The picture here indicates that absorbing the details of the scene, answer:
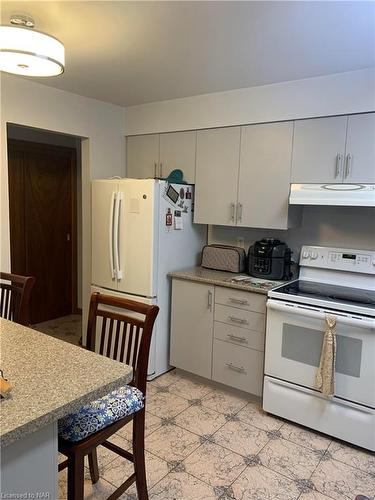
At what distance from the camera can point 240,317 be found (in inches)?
111

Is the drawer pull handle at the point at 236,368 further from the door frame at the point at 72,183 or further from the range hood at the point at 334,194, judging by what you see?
the door frame at the point at 72,183

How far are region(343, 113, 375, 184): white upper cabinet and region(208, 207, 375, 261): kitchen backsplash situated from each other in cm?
36

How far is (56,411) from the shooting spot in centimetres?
105

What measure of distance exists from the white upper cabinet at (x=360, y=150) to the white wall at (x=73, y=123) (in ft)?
7.04

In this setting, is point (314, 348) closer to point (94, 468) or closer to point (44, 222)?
point (94, 468)

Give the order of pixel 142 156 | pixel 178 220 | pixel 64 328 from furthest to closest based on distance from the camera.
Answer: pixel 64 328
pixel 142 156
pixel 178 220

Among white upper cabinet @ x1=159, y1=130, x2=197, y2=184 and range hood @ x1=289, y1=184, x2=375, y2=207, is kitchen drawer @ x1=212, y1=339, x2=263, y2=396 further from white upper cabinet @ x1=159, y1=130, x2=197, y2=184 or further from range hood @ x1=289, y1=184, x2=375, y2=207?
white upper cabinet @ x1=159, y1=130, x2=197, y2=184

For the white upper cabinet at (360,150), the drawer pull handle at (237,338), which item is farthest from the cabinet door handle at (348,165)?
the drawer pull handle at (237,338)

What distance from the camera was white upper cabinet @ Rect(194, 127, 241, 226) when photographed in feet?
10.1

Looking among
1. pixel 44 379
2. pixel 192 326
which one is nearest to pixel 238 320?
pixel 192 326

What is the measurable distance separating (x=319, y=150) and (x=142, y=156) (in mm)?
1711

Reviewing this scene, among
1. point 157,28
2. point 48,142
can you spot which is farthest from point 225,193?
point 48,142

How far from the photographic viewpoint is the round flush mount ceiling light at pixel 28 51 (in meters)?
1.58

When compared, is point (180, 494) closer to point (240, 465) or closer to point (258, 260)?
point (240, 465)
